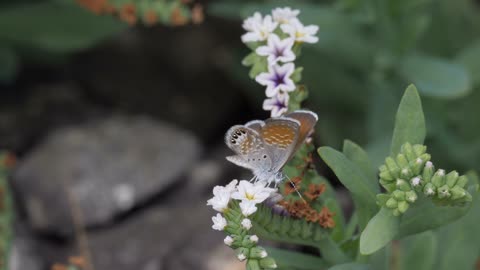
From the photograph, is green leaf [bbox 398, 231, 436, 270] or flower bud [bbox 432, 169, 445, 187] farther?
green leaf [bbox 398, 231, 436, 270]

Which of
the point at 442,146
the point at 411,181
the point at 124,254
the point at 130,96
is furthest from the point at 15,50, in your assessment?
the point at 411,181

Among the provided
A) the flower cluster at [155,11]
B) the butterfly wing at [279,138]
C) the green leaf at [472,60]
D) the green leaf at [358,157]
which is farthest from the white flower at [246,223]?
the green leaf at [472,60]

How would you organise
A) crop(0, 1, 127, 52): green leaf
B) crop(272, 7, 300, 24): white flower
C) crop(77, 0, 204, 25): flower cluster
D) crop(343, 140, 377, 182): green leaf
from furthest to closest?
crop(0, 1, 127, 52): green leaf
crop(77, 0, 204, 25): flower cluster
crop(272, 7, 300, 24): white flower
crop(343, 140, 377, 182): green leaf

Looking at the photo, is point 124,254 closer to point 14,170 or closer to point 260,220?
point 14,170

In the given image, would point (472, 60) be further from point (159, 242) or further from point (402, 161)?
point (402, 161)

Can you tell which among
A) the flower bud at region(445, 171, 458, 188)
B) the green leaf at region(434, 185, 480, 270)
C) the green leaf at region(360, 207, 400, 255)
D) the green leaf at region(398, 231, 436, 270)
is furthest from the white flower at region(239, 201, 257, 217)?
the green leaf at region(434, 185, 480, 270)

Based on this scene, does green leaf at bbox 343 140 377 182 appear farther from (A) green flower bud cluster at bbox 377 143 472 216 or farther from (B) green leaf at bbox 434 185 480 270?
(B) green leaf at bbox 434 185 480 270
